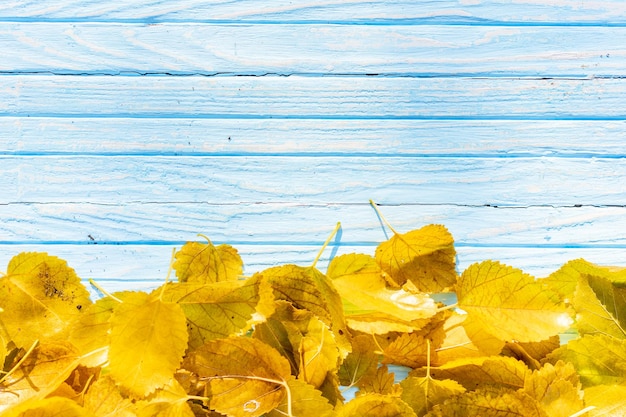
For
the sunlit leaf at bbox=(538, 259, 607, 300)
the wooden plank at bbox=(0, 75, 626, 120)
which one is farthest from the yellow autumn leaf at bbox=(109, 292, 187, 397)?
the sunlit leaf at bbox=(538, 259, 607, 300)

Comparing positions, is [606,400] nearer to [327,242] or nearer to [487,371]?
[487,371]

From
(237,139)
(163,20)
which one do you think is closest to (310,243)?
(237,139)

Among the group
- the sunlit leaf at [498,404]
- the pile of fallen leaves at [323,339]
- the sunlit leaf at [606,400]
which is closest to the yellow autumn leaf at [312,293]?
the pile of fallen leaves at [323,339]

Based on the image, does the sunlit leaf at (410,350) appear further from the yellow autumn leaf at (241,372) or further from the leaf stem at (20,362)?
the leaf stem at (20,362)

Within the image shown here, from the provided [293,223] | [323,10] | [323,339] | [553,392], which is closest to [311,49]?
[323,10]

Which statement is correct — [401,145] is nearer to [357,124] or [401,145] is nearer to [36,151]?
[357,124]

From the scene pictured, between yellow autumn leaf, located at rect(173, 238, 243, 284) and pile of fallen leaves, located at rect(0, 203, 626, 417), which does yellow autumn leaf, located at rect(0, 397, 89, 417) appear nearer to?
pile of fallen leaves, located at rect(0, 203, 626, 417)
